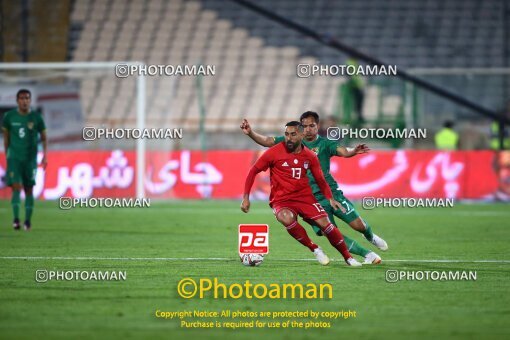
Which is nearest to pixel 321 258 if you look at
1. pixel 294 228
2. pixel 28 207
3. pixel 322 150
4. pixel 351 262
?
pixel 351 262

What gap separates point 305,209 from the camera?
1258cm

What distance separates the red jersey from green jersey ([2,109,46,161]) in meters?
6.45

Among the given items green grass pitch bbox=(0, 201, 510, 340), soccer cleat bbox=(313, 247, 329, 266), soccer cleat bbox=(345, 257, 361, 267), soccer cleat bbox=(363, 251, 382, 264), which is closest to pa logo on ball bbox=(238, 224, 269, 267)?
green grass pitch bbox=(0, 201, 510, 340)

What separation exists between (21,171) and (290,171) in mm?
7000

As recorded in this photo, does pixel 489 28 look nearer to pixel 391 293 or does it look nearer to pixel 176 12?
pixel 176 12

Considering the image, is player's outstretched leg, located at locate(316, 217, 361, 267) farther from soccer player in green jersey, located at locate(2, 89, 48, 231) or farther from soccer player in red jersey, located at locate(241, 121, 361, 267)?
soccer player in green jersey, located at locate(2, 89, 48, 231)

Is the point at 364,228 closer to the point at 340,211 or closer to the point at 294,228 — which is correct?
the point at 340,211

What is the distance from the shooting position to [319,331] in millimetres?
8352

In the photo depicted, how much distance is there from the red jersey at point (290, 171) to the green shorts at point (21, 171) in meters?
6.46

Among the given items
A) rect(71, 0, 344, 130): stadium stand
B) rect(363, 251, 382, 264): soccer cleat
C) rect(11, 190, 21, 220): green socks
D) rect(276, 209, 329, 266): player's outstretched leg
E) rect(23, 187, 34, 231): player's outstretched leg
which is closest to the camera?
rect(276, 209, 329, 266): player's outstretched leg

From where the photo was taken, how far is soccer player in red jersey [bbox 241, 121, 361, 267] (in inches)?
491

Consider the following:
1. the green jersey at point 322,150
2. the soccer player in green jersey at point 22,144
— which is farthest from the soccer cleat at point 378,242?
the soccer player in green jersey at point 22,144

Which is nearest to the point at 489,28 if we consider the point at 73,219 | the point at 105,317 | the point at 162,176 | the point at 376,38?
the point at 376,38

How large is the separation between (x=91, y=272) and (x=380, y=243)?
12.8 ft
